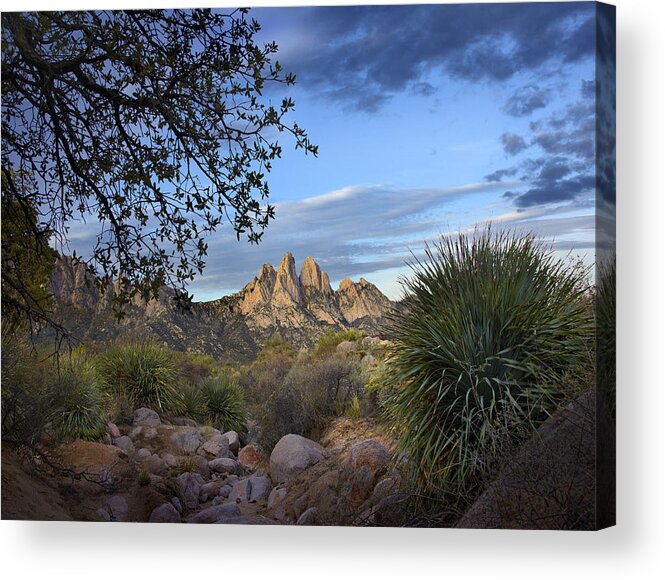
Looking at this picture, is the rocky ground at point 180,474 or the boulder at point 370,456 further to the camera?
the rocky ground at point 180,474

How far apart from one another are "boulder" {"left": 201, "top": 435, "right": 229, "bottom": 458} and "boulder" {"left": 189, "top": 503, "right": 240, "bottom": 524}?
372 millimetres

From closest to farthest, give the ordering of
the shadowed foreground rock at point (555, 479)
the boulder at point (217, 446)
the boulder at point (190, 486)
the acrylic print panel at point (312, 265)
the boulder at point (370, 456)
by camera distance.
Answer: the shadowed foreground rock at point (555, 479) < the acrylic print panel at point (312, 265) < the boulder at point (370, 456) < the boulder at point (190, 486) < the boulder at point (217, 446)

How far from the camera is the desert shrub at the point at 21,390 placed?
632 cm

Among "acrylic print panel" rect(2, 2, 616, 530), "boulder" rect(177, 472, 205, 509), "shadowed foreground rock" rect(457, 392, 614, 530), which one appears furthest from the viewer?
"boulder" rect(177, 472, 205, 509)

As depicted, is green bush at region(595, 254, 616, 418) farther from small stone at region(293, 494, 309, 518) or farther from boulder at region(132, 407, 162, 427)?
boulder at region(132, 407, 162, 427)

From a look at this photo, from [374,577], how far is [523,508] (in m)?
1.17

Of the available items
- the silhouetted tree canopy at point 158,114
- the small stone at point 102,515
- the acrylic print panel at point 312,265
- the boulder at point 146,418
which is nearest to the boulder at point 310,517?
the acrylic print panel at point 312,265

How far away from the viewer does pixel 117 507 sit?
6.23m

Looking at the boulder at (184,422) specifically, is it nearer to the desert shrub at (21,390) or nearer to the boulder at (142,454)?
the boulder at (142,454)

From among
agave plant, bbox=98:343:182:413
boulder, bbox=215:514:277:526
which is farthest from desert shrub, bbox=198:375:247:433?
boulder, bbox=215:514:277:526

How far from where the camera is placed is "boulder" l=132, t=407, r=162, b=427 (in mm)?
6270

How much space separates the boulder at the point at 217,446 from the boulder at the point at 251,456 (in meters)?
0.12

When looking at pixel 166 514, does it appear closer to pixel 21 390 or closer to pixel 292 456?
pixel 292 456

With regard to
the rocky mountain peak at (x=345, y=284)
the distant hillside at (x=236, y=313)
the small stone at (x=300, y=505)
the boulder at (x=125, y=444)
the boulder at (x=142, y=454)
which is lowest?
the small stone at (x=300, y=505)
